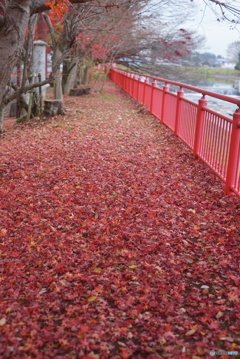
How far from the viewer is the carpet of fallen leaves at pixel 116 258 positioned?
3.09m

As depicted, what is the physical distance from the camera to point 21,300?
11.8ft

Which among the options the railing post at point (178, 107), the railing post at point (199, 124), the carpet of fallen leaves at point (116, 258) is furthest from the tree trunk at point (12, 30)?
the railing post at point (178, 107)

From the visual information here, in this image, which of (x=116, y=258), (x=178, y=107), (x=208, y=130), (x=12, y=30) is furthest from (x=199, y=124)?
(x=116, y=258)

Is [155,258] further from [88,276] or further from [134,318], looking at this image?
[134,318]

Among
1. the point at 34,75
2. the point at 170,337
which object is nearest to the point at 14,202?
the point at 170,337

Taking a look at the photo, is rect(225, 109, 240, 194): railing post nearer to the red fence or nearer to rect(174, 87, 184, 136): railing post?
the red fence

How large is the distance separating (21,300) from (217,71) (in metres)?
66.2

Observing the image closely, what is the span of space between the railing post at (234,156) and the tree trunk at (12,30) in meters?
3.21

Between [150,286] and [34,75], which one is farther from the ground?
[34,75]

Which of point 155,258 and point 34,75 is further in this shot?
point 34,75

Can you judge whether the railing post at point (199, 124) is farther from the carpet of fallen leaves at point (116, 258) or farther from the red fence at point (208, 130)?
the carpet of fallen leaves at point (116, 258)

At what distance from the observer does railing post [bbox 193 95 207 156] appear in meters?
7.57

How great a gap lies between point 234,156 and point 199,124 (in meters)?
2.19

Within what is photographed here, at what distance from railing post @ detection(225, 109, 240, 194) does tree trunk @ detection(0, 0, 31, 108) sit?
10.5 feet
